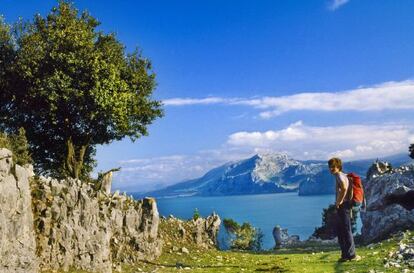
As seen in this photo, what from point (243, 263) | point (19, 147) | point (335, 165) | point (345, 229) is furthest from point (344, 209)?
point (19, 147)

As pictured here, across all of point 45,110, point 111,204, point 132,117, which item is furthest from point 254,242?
point 111,204

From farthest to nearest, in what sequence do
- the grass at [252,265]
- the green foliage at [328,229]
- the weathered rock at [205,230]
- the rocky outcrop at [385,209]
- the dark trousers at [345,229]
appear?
the green foliage at [328,229], the rocky outcrop at [385,209], the weathered rock at [205,230], the dark trousers at [345,229], the grass at [252,265]

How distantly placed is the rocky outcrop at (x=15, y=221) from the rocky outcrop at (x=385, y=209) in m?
29.7

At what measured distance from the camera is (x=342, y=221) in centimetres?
2227

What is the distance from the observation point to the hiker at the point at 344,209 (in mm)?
21922

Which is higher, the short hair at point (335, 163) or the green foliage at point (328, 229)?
the short hair at point (335, 163)

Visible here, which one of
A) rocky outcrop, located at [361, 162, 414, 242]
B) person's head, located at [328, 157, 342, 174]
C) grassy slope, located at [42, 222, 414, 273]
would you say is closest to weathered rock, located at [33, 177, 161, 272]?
grassy slope, located at [42, 222, 414, 273]

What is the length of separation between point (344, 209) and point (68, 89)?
Answer: 23.4 metres

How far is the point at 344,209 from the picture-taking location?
2216 centimetres

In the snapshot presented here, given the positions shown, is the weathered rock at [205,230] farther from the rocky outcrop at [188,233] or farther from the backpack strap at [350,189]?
the backpack strap at [350,189]

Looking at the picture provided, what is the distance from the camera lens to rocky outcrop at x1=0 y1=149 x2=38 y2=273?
19.0 meters

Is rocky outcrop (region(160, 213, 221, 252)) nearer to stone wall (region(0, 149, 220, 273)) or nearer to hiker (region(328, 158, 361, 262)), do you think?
stone wall (region(0, 149, 220, 273))

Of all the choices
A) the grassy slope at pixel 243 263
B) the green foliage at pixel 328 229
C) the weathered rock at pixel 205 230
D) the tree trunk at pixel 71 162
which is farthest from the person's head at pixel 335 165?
the green foliage at pixel 328 229

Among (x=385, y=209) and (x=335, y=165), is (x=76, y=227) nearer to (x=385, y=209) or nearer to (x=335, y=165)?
(x=335, y=165)
